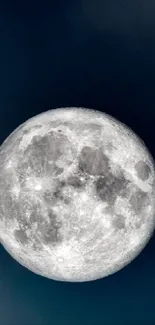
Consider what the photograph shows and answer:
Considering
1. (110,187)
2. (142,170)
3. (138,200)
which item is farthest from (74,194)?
(142,170)

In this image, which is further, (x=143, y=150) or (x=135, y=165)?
(x=143, y=150)

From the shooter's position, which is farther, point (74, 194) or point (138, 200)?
point (138, 200)

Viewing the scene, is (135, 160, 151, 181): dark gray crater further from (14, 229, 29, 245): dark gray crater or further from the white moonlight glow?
(14, 229, 29, 245): dark gray crater

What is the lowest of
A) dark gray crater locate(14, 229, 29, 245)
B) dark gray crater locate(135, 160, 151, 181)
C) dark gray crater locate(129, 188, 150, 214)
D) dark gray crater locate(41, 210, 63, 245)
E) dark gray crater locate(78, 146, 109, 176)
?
dark gray crater locate(14, 229, 29, 245)

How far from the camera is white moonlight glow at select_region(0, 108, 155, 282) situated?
270 inches

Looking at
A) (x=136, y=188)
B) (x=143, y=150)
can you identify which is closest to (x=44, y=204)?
(x=136, y=188)

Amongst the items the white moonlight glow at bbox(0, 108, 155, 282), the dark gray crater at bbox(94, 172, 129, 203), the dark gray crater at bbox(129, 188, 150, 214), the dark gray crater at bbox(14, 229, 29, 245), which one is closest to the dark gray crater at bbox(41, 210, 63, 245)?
the white moonlight glow at bbox(0, 108, 155, 282)

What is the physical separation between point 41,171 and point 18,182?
40 centimetres

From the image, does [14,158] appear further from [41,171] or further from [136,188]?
[136,188]

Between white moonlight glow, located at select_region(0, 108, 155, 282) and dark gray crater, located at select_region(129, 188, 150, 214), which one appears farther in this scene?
dark gray crater, located at select_region(129, 188, 150, 214)

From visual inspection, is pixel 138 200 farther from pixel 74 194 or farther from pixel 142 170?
pixel 74 194

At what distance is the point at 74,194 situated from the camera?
22.4ft

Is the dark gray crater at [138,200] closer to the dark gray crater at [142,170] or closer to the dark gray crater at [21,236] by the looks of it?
the dark gray crater at [142,170]

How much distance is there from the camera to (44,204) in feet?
22.6
